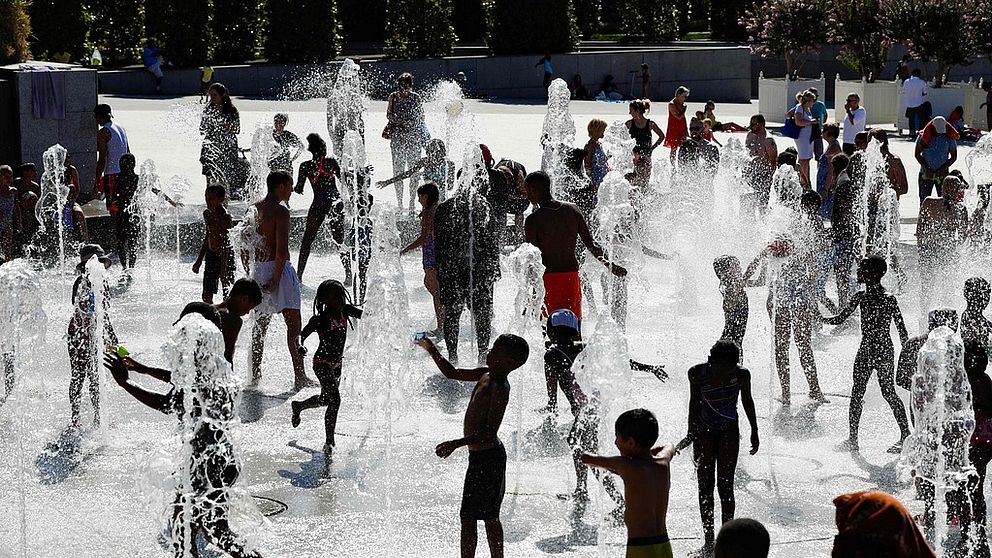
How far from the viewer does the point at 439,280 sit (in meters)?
10.3

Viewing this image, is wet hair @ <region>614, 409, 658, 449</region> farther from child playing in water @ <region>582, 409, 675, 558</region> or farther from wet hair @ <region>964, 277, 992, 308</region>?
wet hair @ <region>964, 277, 992, 308</region>

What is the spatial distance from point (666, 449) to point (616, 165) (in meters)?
11.0

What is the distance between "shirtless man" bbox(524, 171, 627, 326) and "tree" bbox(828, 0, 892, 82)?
64.1 feet

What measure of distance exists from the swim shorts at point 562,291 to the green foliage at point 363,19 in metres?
31.5

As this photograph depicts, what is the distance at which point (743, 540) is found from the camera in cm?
433

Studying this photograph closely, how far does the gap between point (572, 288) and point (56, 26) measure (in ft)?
75.3

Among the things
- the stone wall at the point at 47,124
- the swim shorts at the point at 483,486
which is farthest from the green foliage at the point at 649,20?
the swim shorts at the point at 483,486

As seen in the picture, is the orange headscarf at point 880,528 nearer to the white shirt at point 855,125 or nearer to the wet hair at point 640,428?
the wet hair at point 640,428

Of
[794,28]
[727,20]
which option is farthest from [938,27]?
[727,20]

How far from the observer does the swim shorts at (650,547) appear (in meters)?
5.38

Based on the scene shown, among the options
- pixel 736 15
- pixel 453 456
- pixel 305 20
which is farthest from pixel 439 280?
pixel 736 15

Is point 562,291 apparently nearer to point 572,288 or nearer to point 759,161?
point 572,288

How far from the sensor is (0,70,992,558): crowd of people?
611 centimetres

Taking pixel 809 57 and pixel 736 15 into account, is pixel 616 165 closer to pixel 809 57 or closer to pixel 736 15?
pixel 809 57
